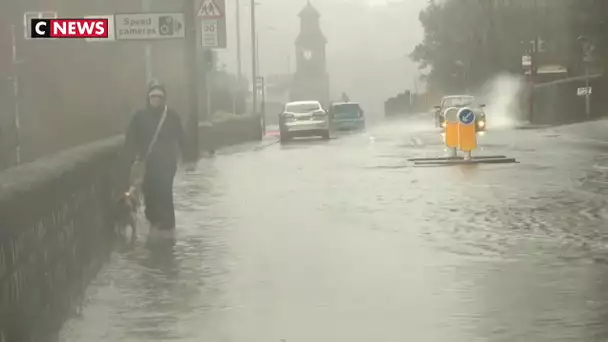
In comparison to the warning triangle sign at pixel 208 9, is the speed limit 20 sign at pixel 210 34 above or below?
below

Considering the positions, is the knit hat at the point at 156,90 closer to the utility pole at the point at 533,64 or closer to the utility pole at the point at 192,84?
the utility pole at the point at 192,84

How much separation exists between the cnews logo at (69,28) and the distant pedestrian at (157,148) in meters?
15.2

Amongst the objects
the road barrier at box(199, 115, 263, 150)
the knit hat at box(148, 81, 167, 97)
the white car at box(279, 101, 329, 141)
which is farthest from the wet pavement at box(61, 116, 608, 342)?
the white car at box(279, 101, 329, 141)

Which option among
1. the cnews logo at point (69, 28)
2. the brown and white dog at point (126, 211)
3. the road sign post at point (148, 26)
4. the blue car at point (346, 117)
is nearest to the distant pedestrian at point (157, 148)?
the brown and white dog at point (126, 211)

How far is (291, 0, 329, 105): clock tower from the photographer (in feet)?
491

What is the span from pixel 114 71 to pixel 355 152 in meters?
13.9

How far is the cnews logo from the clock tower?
375 feet

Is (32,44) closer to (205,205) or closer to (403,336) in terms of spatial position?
(205,205)

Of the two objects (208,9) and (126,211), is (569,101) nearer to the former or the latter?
(208,9)

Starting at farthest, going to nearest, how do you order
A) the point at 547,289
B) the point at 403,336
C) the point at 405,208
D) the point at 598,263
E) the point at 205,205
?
the point at 205,205 → the point at 405,208 → the point at 598,263 → the point at 547,289 → the point at 403,336

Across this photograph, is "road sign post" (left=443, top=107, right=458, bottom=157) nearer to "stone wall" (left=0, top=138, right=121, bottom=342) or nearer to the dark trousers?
the dark trousers

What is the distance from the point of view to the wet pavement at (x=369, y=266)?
8523mm

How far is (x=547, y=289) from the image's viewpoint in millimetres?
9891

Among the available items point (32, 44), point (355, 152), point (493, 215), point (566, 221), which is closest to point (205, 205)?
point (493, 215)
